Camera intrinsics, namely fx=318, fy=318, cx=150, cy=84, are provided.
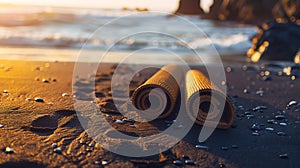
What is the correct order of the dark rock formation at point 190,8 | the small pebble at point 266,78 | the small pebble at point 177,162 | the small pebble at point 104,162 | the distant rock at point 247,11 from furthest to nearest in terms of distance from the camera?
the dark rock formation at point 190,8 → the distant rock at point 247,11 → the small pebble at point 266,78 → the small pebble at point 177,162 → the small pebble at point 104,162

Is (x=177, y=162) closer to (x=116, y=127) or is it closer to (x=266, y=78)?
(x=116, y=127)

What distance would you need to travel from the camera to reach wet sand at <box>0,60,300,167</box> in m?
3.38

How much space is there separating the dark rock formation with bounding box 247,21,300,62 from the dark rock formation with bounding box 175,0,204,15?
65.3 meters

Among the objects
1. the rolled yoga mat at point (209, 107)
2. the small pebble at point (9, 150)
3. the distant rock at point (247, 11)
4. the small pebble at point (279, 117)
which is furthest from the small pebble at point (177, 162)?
the distant rock at point (247, 11)

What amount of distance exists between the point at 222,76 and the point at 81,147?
6.03 meters

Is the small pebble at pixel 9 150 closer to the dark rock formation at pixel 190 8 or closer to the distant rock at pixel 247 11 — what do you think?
the distant rock at pixel 247 11

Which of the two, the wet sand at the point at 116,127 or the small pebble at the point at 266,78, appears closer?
the wet sand at the point at 116,127

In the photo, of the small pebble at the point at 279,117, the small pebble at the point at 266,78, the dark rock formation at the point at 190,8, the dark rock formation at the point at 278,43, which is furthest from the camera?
the dark rock formation at the point at 190,8

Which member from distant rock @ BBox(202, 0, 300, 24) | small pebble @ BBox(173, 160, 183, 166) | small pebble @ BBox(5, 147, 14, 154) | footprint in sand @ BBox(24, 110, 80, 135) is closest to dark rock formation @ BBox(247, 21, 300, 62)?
footprint in sand @ BBox(24, 110, 80, 135)

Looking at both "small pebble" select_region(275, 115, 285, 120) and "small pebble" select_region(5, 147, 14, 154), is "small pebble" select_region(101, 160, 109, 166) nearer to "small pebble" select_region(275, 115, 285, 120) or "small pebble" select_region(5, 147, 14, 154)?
"small pebble" select_region(5, 147, 14, 154)

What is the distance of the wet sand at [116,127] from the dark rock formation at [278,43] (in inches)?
274

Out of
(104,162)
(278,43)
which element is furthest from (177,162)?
(278,43)

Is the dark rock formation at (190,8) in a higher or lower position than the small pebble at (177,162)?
higher

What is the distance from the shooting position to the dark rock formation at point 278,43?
44.0 feet
